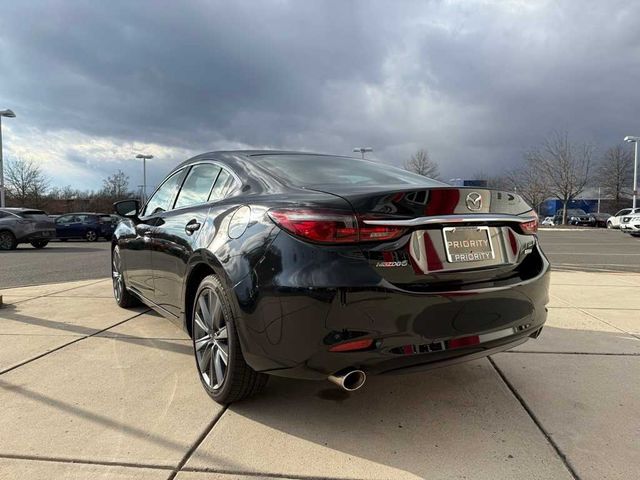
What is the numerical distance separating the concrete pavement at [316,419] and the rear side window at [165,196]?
1.15 m

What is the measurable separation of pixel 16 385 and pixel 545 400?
3377mm

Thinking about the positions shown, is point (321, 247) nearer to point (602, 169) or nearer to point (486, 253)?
point (486, 253)

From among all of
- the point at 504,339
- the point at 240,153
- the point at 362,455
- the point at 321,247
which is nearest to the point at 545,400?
the point at 504,339

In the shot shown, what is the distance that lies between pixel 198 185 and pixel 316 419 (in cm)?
193

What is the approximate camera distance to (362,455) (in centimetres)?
236

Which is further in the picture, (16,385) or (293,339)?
(16,385)

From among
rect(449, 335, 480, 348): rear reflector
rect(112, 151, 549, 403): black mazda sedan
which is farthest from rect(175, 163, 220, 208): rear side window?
rect(449, 335, 480, 348): rear reflector

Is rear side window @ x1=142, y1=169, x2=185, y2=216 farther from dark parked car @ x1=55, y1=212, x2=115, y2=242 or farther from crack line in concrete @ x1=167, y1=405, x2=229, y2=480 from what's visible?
dark parked car @ x1=55, y1=212, x2=115, y2=242

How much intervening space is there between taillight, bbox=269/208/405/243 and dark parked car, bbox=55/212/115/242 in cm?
2363

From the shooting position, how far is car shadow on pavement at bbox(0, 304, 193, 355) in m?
4.01

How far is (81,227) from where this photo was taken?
77.3ft

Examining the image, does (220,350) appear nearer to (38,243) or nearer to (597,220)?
(38,243)

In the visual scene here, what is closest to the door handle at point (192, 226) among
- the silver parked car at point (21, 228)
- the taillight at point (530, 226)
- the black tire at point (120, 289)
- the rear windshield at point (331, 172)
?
the rear windshield at point (331, 172)

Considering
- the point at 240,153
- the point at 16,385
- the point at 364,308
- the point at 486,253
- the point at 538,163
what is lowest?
the point at 16,385
